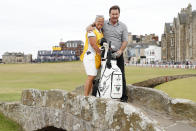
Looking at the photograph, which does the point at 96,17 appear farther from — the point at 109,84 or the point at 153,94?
the point at 153,94

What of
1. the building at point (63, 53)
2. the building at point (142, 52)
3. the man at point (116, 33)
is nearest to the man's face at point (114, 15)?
the man at point (116, 33)

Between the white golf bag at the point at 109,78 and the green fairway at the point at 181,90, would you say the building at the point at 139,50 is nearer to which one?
the green fairway at the point at 181,90

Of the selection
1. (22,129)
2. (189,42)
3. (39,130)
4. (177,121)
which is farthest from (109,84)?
(189,42)

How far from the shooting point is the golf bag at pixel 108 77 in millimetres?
5680

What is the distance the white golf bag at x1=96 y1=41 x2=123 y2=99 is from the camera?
5.68 metres

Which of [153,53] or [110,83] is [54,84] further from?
[153,53]

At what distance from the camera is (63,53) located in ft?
545

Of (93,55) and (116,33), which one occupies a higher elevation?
(116,33)

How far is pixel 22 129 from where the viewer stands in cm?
705

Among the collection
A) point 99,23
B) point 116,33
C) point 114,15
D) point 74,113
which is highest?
point 114,15

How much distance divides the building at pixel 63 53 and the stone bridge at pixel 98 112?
156 meters

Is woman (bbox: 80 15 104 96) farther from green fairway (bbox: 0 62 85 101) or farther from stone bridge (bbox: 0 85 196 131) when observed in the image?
green fairway (bbox: 0 62 85 101)

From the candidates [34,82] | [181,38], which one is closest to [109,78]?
[34,82]

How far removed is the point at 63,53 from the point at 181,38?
99437 millimetres
